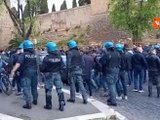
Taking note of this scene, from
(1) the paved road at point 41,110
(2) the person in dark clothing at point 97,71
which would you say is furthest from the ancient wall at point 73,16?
(1) the paved road at point 41,110

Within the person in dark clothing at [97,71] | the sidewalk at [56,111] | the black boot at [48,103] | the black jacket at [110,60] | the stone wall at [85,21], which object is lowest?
the sidewalk at [56,111]

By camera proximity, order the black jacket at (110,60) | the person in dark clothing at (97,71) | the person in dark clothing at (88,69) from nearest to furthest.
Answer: the black jacket at (110,60) < the person in dark clothing at (88,69) < the person in dark clothing at (97,71)

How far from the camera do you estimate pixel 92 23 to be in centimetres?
4906

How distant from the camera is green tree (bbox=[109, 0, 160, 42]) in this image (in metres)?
32.4

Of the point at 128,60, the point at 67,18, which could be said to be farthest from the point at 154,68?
the point at 67,18

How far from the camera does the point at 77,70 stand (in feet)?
43.6

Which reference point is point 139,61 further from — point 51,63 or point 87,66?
Answer: point 51,63

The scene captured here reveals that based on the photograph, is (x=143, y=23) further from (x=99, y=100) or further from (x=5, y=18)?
(x=5, y=18)

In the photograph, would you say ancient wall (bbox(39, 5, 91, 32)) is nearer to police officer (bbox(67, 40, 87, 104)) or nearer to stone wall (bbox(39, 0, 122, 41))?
stone wall (bbox(39, 0, 122, 41))

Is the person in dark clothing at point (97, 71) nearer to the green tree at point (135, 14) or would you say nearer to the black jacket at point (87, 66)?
the black jacket at point (87, 66)

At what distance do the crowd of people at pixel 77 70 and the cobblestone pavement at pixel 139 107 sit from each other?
0.39 m

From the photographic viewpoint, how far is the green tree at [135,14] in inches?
1276

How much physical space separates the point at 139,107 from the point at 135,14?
19.5 metres

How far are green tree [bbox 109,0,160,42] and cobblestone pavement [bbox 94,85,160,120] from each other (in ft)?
54.0
